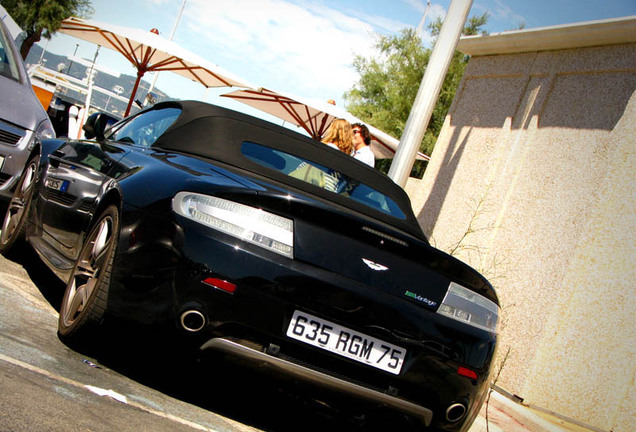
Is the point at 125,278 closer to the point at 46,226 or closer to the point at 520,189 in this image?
the point at 46,226

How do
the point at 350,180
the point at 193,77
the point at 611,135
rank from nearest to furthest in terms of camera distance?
the point at 350,180
the point at 611,135
the point at 193,77

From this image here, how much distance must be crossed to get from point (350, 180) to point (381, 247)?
1.17m

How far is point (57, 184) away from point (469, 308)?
8.22 ft

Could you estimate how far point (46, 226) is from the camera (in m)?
4.27

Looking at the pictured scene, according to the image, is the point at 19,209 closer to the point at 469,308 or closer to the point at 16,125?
the point at 16,125

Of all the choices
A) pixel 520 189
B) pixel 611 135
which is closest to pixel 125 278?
pixel 611 135

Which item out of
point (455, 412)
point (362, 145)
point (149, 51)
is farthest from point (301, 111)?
point (455, 412)

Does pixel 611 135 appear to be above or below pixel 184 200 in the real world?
above

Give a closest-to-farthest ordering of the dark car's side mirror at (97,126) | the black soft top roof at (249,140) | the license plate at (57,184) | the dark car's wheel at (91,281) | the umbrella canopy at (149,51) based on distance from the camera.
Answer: the dark car's wheel at (91,281)
the black soft top roof at (249,140)
the license plate at (57,184)
the dark car's side mirror at (97,126)
the umbrella canopy at (149,51)

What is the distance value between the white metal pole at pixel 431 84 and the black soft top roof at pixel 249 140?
3.16m

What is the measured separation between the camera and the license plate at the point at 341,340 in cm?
279

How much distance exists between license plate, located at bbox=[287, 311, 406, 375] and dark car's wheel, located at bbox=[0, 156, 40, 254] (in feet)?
8.56

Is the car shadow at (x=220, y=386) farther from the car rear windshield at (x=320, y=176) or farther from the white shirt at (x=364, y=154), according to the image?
the white shirt at (x=364, y=154)

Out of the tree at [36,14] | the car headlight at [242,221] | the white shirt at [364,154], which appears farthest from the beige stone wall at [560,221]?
the tree at [36,14]
